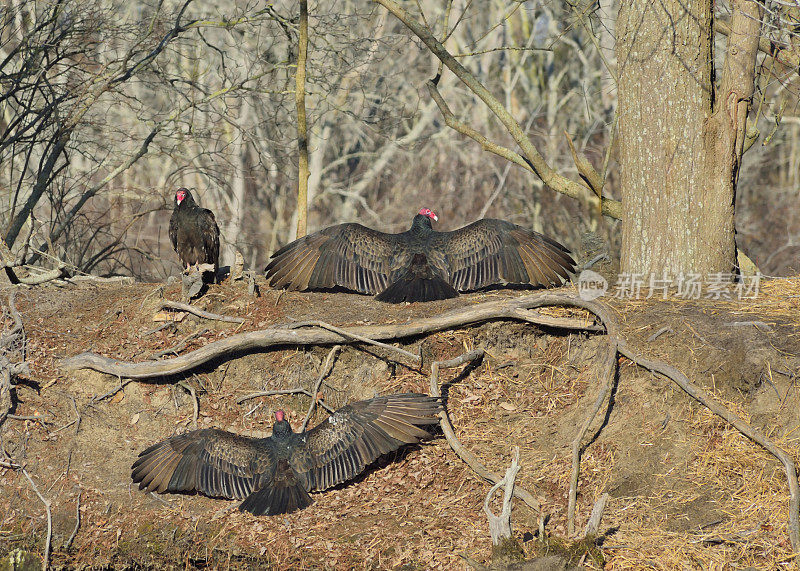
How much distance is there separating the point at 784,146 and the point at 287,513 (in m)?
15.4

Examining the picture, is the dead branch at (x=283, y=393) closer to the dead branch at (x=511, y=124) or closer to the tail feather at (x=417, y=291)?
the tail feather at (x=417, y=291)

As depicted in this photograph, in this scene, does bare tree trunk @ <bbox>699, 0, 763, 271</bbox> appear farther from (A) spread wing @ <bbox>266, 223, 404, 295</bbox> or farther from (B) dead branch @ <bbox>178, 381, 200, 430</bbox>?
(B) dead branch @ <bbox>178, 381, 200, 430</bbox>

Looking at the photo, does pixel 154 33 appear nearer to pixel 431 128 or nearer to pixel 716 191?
pixel 716 191

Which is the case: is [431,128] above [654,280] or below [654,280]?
above

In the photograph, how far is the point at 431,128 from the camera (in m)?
16.7

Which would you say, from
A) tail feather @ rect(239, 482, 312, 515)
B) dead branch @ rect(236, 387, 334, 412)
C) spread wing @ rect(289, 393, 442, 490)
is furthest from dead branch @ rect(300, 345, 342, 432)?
tail feather @ rect(239, 482, 312, 515)

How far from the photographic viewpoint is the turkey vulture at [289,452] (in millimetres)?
5449

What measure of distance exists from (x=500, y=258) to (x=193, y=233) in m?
2.40

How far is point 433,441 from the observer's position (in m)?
5.87

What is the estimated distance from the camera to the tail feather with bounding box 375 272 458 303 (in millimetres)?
6402

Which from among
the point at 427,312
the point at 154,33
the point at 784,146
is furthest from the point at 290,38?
the point at 784,146

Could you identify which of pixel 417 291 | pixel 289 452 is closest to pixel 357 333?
pixel 417 291

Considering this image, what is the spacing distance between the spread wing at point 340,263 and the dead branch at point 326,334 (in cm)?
Result: 74

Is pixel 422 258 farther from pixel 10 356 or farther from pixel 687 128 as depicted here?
pixel 10 356
